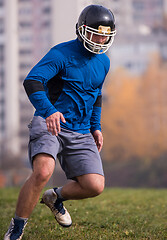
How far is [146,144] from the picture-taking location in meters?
44.9

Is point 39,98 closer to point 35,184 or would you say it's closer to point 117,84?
point 35,184

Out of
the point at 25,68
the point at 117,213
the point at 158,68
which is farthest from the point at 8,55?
the point at 117,213

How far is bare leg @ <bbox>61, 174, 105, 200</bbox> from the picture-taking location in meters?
3.96

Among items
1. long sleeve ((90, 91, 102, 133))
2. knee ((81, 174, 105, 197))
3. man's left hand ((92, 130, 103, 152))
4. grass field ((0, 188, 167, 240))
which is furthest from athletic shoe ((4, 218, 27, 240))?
long sleeve ((90, 91, 102, 133))

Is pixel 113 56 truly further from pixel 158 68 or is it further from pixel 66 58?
pixel 66 58

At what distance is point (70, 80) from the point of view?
13.0ft

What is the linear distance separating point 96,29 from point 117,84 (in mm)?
45284

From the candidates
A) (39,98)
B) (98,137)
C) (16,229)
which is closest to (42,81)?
(39,98)

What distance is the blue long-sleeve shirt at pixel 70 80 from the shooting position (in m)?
3.80

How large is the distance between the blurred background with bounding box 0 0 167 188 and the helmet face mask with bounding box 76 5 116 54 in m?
36.4

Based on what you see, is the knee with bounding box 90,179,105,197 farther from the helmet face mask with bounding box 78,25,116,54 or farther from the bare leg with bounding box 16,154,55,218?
the helmet face mask with bounding box 78,25,116,54

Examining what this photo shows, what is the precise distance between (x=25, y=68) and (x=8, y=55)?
9.75 feet

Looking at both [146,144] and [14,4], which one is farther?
[14,4]

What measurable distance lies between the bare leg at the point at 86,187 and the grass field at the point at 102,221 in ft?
1.47
